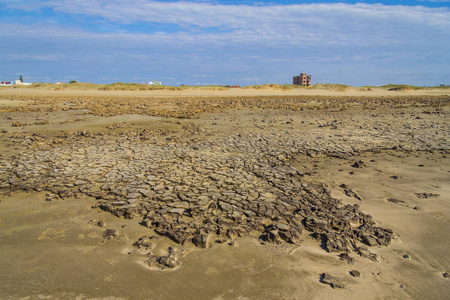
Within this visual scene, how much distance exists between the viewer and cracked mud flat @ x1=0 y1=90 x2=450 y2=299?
2982 millimetres

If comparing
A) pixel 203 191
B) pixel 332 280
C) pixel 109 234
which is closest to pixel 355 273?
pixel 332 280

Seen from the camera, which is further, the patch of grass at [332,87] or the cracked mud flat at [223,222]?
the patch of grass at [332,87]

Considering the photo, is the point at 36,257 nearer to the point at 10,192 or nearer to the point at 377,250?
the point at 10,192

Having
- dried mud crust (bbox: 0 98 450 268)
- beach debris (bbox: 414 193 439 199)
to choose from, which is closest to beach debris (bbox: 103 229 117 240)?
dried mud crust (bbox: 0 98 450 268)

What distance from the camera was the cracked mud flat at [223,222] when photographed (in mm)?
2982

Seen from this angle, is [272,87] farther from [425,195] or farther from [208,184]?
[208,184]

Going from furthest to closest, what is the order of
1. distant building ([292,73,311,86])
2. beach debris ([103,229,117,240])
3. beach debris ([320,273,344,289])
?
distant building ([292,73,311,86]), beach debris ([103,229,117,240]), beach debris ([320,273,344,289])

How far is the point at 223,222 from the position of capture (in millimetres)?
4039

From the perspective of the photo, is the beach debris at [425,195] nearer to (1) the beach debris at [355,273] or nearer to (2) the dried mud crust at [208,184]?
(2) the dried mud crust at [208,184]

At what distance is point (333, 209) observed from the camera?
4.50 m

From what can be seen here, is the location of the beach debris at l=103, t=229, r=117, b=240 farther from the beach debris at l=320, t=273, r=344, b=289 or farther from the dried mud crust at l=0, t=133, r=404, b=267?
the beach debris at l=320, t=273, r=344, b=289

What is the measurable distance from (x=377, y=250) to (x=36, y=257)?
13.9ft

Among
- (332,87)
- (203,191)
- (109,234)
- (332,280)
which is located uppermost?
(332,87)

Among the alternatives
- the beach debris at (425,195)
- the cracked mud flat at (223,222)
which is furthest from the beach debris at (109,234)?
the beach debris at (425,195)
